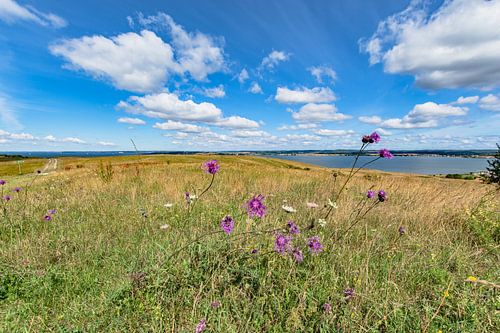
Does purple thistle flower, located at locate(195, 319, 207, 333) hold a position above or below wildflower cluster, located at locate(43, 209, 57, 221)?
below

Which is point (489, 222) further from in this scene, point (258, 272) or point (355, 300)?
point (258, 272)

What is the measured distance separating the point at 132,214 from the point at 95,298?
2.50 m

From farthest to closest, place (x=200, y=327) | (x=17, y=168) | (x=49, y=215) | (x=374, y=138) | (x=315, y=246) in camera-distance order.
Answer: (x=17, y=168), (x=49, y=215), (x=374, y=138), (x=315, y=246), (x=200, y=327)

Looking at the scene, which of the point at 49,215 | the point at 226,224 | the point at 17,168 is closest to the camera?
the point at 226,224

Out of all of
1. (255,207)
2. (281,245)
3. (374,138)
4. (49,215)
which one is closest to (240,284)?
(281,245)

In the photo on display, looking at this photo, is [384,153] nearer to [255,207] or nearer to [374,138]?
[374,138]

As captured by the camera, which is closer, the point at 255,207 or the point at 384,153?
the point at 255,207

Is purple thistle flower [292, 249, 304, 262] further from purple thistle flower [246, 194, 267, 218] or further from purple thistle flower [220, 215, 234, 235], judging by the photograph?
purple thistle flower [220, 215, 234, 235]

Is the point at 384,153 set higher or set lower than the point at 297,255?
higher

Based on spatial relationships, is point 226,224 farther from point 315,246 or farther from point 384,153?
point 384,153

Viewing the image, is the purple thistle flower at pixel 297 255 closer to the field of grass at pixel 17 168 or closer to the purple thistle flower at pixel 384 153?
the purple thistle flower at pixel 384 153

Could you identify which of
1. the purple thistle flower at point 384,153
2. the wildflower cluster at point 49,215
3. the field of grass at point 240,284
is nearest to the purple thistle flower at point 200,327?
the field of grass at point 240,284

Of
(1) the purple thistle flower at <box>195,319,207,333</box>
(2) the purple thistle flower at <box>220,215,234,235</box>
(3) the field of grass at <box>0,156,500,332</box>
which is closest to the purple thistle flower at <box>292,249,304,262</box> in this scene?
(3) the field of grass at <box>0,156,500,332</box>

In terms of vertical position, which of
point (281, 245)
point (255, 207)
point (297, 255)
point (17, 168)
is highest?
point (255, 207)
